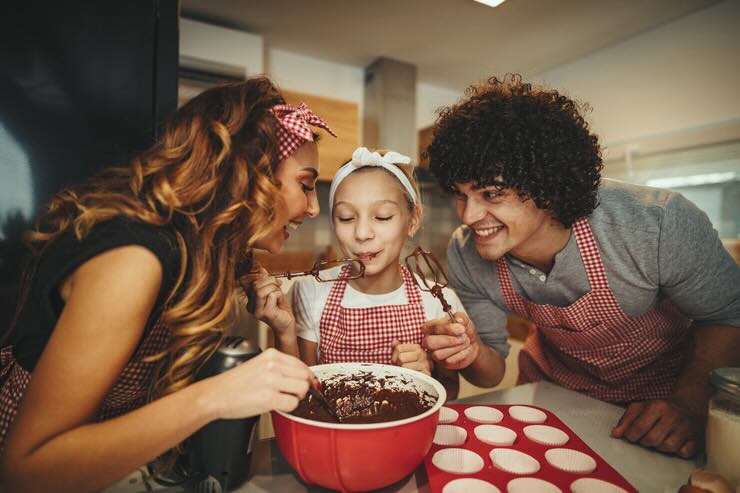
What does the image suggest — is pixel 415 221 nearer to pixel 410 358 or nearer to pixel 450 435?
pixel 410 358

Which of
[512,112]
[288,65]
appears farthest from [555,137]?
[288,65]

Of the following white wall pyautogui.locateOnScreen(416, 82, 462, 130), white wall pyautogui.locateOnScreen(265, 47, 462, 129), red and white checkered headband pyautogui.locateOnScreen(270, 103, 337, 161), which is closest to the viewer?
red and white checkered headband pyautogui.locateOnScreen(270, 103, 337, 161)

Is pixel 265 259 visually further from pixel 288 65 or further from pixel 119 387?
pixel 119 387

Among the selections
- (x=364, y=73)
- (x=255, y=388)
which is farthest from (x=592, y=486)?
(x=364, y=73)

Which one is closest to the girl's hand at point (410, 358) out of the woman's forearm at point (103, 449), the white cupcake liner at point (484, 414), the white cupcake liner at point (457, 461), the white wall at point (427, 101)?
the white cupcake liner at point (484, 414)

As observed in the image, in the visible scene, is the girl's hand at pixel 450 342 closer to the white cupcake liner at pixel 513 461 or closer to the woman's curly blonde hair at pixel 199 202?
the white cupcake liner at pixel 513 461

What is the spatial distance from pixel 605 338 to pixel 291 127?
104 centimetres

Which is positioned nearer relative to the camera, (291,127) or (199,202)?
(199,202)

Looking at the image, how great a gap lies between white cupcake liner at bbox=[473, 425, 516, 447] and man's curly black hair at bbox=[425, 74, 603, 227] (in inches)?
22.6

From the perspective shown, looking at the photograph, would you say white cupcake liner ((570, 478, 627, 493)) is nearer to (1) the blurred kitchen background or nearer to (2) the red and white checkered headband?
(2) the red and white checkered headband

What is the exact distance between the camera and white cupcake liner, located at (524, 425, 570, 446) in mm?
749

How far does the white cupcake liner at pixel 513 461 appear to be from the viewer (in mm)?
667

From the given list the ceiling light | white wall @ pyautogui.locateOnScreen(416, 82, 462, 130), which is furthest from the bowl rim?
white wall @ pyautogui.locateOnScreen(416, 82, 462, 130)

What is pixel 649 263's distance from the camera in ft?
3.51
